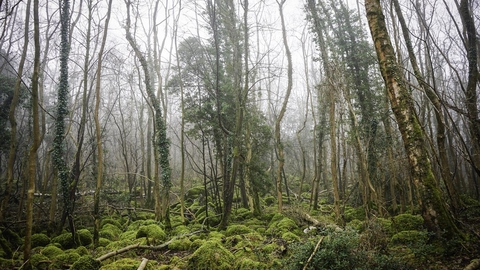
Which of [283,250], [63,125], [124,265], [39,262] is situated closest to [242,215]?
[283,250]

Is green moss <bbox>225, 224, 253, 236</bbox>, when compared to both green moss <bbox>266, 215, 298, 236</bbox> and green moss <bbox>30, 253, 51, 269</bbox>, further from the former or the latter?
green moss <bbox>30, 253, 51, 269</bbox>

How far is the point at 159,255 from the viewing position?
6.88 m

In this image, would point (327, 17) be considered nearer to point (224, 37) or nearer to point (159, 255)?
point (224, 37)

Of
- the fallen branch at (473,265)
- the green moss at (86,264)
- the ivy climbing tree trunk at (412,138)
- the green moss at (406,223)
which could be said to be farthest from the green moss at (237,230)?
the fallen branch at (473,265)

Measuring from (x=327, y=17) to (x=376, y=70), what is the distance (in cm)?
377

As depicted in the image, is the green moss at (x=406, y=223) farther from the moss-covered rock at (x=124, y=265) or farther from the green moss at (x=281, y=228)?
the moss-covered rock at (x=124, y=265)

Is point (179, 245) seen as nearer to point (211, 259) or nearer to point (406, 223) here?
point (211, 259)

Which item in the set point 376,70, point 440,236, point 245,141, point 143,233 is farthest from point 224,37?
point 440,236

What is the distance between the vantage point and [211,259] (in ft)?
17.5

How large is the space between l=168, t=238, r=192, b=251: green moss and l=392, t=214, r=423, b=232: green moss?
19.7ft

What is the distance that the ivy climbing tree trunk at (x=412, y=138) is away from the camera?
4.82 meters

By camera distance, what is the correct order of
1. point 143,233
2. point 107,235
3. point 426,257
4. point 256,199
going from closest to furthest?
point 426,257 < point 143,233 < point 107,235 < point 256,199

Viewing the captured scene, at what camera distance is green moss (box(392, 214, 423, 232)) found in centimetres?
732

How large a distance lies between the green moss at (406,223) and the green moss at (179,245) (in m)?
6.00
